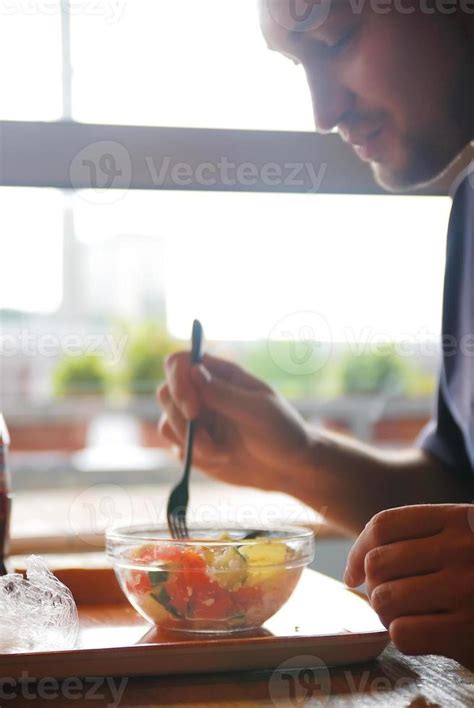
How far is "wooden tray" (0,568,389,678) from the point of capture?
622 mm

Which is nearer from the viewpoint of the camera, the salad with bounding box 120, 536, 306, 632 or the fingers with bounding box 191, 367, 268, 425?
the salad with bounding box 120, 536, 306, 632

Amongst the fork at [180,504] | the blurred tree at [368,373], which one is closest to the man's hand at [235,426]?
the fork at [180,504]

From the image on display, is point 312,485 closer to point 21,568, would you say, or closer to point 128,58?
point 21,568

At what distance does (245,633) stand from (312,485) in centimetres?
62

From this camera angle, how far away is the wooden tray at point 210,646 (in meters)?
0.62

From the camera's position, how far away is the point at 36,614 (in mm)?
693

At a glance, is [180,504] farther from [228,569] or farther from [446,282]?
[446,282]

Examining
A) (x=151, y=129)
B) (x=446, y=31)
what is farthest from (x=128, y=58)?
(x=446, y=31)

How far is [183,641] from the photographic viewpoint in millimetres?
669

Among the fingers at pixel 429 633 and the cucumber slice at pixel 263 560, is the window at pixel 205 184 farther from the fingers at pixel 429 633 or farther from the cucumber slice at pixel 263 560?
the fingers at pixel 429 633

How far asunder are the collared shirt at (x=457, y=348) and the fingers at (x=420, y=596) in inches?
26.8

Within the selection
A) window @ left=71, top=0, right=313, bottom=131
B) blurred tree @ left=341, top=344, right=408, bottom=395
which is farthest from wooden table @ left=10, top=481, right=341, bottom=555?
blurred tree @ left=341, top=344, right=408, bottom=395

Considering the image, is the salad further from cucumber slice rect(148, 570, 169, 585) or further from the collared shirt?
the collared shirt

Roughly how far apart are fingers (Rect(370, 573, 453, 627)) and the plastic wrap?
267 mm
